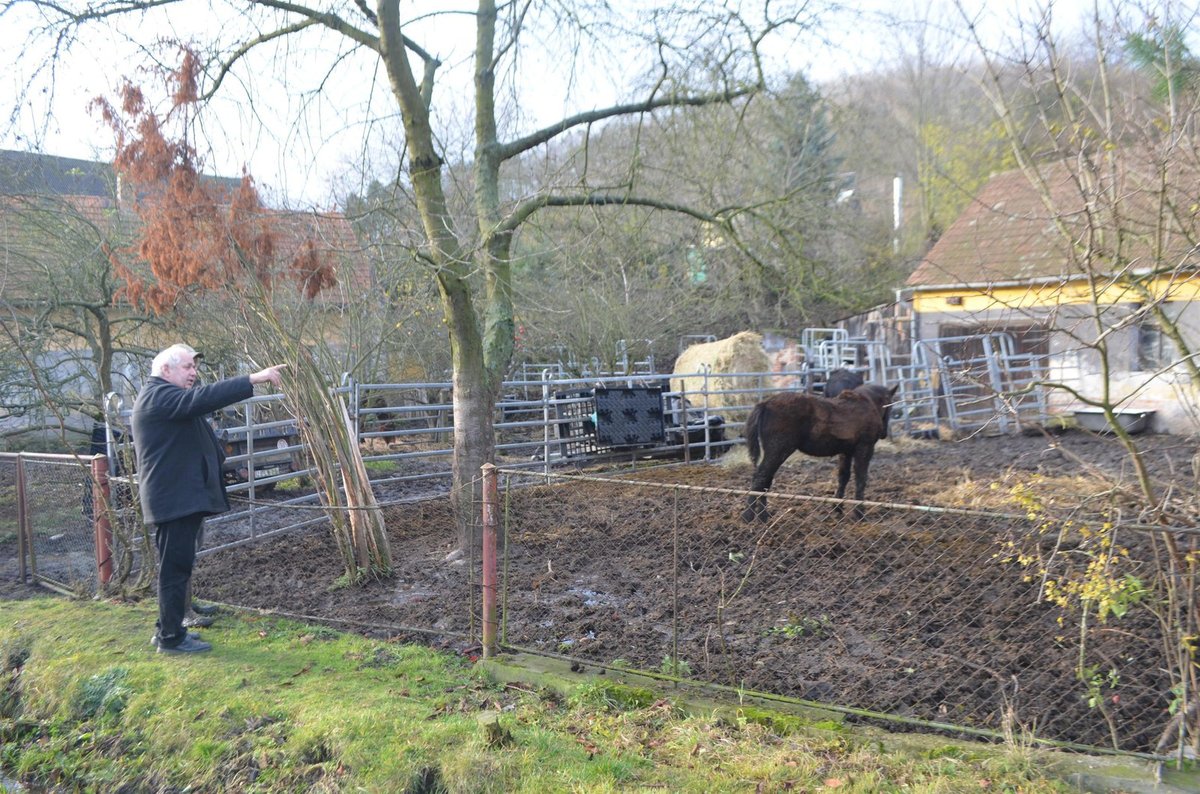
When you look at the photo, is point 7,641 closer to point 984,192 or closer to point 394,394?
point 394,394

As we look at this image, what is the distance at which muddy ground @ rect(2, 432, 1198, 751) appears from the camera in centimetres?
415

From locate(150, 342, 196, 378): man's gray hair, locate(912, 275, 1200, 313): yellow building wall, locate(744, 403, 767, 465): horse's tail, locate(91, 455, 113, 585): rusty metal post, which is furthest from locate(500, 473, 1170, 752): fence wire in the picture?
locate(91, 455, 113, 585): rusty metal post

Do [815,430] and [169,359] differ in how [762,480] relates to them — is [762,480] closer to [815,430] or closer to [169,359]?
[815,430]

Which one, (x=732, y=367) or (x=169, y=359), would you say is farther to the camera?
(x=732, y=367)

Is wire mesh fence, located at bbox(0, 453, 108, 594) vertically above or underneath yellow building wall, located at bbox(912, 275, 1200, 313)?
underneath

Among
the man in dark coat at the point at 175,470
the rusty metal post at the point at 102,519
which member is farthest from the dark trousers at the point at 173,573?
the rusty metal post at the point at 102,519

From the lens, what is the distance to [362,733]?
3938 millimetres

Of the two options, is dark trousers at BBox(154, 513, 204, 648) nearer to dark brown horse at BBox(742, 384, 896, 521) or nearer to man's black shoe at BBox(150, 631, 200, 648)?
man's black shoe at BBox(150, 631, 200, 648)

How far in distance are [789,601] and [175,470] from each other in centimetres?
376

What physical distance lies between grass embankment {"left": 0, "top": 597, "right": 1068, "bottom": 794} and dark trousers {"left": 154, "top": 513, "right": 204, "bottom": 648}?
0.16 metres

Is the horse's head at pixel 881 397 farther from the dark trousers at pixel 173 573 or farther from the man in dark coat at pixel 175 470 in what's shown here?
the dark trousers at pixel 173 573

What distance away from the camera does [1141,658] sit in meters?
4.43

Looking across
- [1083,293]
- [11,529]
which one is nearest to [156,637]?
[1083,293]

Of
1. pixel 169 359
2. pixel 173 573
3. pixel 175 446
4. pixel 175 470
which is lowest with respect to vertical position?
pixel 173 573
